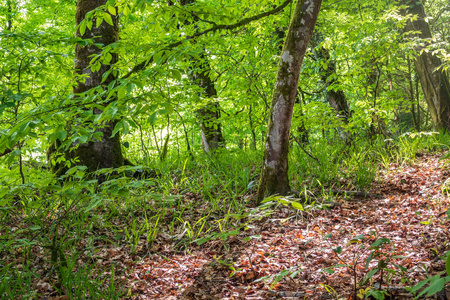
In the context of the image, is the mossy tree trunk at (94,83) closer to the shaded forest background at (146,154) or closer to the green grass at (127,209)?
the shaded forest background at (146,154)

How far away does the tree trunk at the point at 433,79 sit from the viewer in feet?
21.5

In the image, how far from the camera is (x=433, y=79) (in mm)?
6648

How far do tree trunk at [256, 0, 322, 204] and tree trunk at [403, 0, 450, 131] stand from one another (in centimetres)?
473

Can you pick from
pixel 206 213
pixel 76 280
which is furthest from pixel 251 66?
pixel 76 280

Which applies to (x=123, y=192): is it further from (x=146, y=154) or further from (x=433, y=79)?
(x=433, y=79)

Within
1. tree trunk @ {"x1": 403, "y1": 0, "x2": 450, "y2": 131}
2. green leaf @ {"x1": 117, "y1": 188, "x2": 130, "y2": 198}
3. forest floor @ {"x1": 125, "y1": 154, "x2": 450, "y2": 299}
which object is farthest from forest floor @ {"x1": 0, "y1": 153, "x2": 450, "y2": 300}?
tree trunk @ {"x1": 403, "y1": 0, "x2": 450, "y2": 131}

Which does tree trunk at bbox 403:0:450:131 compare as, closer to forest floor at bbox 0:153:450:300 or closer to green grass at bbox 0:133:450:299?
green grass at bbox 0:133:450:299

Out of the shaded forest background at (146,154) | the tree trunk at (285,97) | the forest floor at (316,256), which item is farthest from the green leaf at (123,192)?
the tree trunk at (285,97)

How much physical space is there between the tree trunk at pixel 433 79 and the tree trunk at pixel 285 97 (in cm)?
473

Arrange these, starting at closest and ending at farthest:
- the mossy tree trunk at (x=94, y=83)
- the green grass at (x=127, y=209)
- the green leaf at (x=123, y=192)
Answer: the green leaf at (x=123, y=192) → the green grass at (x=127, y=209) → the mossy tree trunk at (x=94, y=83)

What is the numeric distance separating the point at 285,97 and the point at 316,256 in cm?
188

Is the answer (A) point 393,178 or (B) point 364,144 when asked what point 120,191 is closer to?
(A) point 393,178

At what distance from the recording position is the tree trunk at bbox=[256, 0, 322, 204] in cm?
346

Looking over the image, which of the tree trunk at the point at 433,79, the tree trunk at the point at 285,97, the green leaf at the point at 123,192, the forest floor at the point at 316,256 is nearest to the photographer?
the green leaf at the point at 123,192
